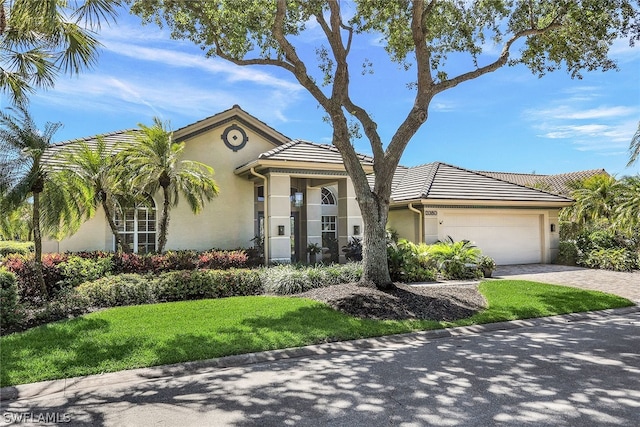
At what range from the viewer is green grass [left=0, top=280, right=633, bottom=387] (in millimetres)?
5785

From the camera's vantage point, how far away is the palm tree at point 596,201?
20219 millimetres

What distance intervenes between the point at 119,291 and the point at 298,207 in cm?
897

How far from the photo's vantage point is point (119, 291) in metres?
9.73

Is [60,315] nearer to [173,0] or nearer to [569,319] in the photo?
[173,0]

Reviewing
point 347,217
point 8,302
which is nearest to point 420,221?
point 347,217

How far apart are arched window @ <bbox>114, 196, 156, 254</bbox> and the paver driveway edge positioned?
988cm

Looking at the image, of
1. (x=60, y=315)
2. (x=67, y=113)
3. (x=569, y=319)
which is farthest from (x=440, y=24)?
(x=60, y=315)

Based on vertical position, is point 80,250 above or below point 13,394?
above

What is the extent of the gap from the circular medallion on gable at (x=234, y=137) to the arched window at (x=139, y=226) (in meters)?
3.68

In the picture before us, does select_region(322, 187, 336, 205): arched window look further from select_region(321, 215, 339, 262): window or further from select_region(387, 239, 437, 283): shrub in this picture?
select_region(387, 239, 437, 283): shrub

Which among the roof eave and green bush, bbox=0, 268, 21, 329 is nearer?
green bush, bbox=0, 268, 21, 329

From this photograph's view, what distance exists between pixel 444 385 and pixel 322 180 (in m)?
12.2

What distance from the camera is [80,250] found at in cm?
1370

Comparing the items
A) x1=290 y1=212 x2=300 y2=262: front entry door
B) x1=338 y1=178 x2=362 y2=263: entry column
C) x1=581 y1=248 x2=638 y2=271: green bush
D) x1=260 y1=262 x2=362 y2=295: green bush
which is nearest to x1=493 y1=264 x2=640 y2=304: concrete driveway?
x1=581 y1=248 x2=638 y2=271: green bush
